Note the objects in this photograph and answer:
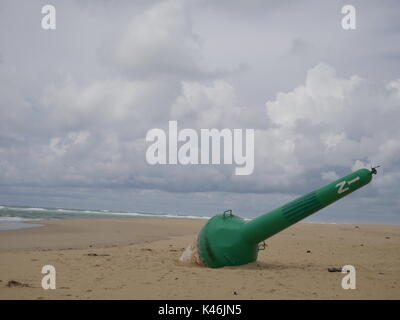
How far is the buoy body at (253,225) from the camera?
859 cm

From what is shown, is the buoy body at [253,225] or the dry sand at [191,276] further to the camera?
the buoy body at [253,225]

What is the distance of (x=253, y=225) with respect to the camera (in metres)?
9.20

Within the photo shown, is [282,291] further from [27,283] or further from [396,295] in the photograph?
[27,283]

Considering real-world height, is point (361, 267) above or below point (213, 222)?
below

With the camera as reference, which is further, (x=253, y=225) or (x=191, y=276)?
(x=253, y=225)

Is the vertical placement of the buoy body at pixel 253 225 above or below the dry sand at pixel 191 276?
above

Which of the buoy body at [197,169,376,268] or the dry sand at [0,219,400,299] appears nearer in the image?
the dry sand at [0,219,400,299]

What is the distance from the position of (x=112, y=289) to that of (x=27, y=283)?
5.50ft

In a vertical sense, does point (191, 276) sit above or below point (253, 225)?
below

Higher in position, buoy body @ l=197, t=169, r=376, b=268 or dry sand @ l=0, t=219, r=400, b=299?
buoy body @ l=197, t=169, r=376, b=268

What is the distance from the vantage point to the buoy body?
8586 millimetres
